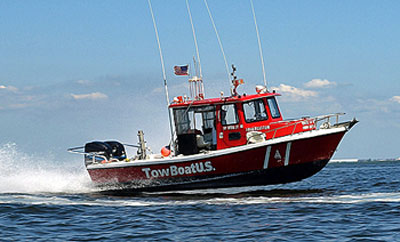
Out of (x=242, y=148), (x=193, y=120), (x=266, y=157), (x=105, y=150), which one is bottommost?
(x=266, y=157)

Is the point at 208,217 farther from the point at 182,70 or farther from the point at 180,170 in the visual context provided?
the point at 182,70

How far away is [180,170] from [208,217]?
427 centimetres

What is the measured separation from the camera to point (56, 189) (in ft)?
58.3

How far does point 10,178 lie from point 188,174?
305 inches

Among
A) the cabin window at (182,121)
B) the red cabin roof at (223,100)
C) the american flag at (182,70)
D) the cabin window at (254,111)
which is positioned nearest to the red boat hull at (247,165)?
the cabin window at (182,121)

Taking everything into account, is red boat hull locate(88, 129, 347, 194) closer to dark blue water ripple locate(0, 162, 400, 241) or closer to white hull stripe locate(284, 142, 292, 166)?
white hull stripe locate(284, 142, 292, 166)

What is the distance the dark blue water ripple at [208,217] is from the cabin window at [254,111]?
210 cm

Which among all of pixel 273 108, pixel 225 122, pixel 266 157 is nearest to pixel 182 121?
pixel 225 122

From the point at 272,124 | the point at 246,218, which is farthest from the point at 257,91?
the point at 246,218

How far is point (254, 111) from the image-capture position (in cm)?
1493

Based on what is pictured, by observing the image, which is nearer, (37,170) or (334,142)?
(334,142)

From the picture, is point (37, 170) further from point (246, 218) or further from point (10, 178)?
point (246, 218)

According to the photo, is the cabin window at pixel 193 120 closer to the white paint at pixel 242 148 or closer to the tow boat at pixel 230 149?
the tow boat at pixel 230 149

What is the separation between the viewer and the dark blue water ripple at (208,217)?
8.87 metres
